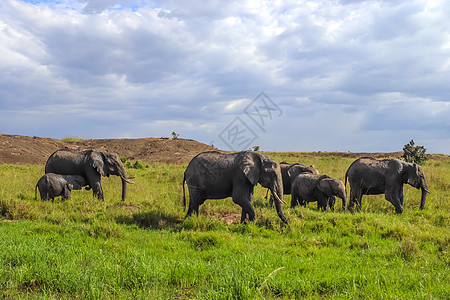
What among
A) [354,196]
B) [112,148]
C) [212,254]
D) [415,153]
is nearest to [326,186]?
[354,196]

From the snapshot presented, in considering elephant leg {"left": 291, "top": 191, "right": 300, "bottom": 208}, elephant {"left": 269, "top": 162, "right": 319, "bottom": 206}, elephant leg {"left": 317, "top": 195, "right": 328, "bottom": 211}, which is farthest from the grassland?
elephant {"left": 269, "top": 162, "right": 319, "bottom": 206}

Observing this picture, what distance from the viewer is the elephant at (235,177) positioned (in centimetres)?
977

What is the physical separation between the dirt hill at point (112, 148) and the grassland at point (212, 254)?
71.0 ft

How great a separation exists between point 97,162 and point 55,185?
168 centimetres

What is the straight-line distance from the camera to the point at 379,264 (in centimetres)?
659

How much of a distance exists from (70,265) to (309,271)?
386cm

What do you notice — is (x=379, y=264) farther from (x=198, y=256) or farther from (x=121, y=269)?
(x=121, y=269)

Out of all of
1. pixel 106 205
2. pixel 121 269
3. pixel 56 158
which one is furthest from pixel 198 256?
pixel 56 158

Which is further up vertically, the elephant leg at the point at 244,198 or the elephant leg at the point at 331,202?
the elephant leg at the point at 244,198

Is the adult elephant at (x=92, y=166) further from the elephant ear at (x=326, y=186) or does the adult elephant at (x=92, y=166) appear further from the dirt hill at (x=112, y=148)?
the dirt hill at (x=112, y=148)

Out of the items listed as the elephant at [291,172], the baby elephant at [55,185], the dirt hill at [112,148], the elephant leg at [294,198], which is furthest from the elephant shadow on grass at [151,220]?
the dirt hill at [112,148]

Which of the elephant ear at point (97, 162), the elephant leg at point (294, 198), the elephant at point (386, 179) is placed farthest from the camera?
the elephant ear at point (97, 162)

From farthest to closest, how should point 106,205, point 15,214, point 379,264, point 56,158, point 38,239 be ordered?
point 56,158 < point 106,205 < point 15,214 < point 38,239 < point 379,264

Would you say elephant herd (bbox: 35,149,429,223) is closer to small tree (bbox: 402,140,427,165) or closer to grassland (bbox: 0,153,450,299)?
grassland (bbox: 0,153,450,299)
